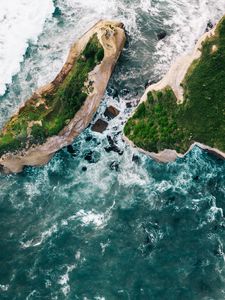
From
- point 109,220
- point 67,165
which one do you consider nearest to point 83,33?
point 67,165

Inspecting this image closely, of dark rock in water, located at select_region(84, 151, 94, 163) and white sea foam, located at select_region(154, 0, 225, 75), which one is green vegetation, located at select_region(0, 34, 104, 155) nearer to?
dark rock in water, located at select_region(84, 151, 94, 163)

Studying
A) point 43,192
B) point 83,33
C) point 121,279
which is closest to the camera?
point 121,279

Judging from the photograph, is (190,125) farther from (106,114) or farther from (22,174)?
(22,174)

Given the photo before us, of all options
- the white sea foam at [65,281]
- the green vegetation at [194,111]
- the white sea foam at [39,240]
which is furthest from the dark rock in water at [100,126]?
the white sea foam at [65,281]

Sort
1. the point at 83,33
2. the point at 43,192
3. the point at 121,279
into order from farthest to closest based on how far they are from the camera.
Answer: the point at 83,33 < the point at 43,192 < the point at 121,279

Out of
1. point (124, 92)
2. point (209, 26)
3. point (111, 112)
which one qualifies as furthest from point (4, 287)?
point (209, 26)

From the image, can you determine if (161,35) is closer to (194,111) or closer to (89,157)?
(194,111)

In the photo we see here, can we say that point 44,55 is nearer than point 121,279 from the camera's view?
No

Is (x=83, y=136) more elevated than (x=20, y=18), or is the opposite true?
(x=20, y=18)
